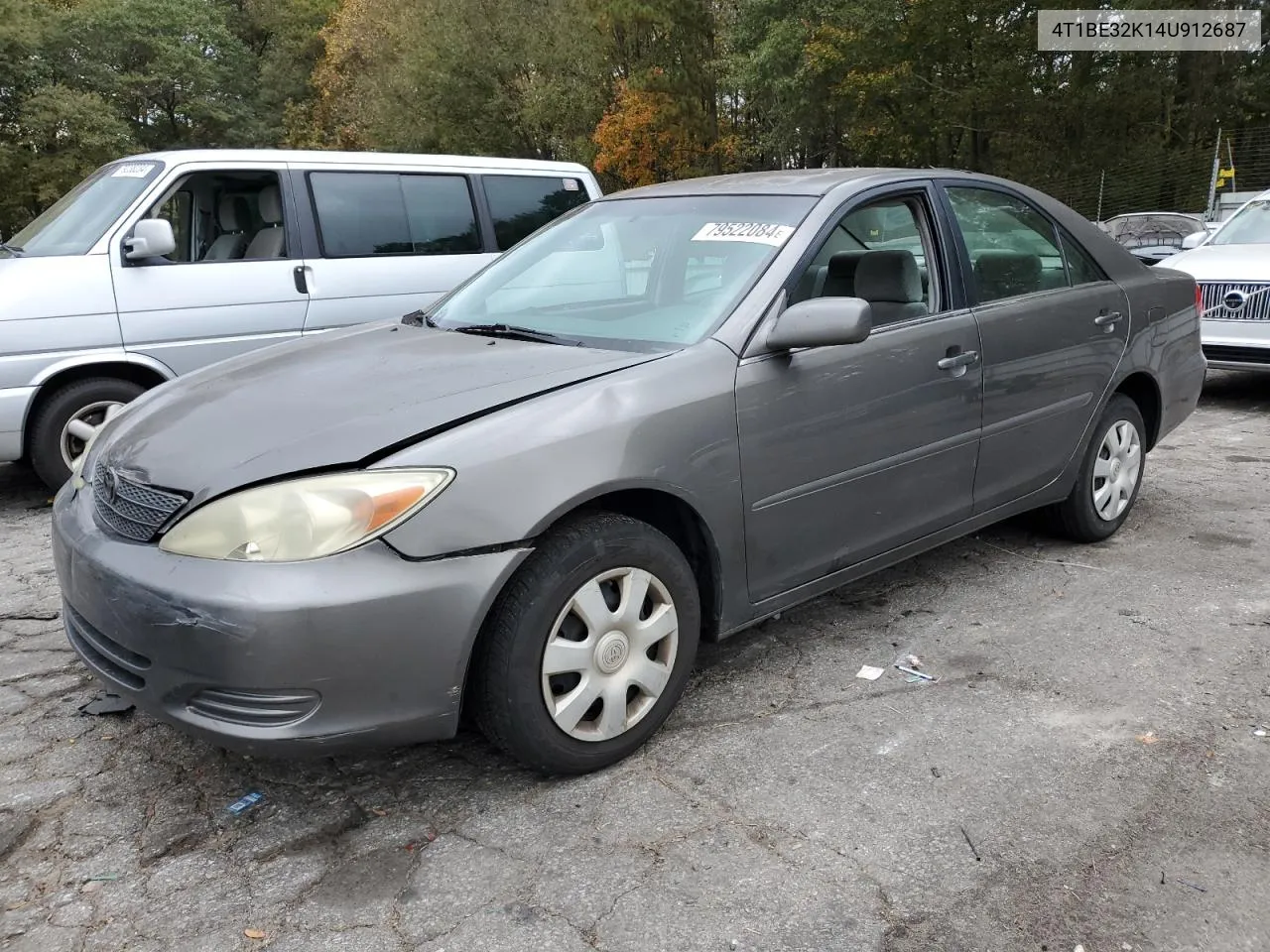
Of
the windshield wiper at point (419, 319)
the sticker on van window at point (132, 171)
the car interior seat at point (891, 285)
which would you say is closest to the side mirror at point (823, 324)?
the car interior seat at point (891, 285)

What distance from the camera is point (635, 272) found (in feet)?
11.6

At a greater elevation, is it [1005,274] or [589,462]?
[1005,274]

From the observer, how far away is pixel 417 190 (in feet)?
22.3

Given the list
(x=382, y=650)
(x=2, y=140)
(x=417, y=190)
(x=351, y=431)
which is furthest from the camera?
(x=2, y=140)

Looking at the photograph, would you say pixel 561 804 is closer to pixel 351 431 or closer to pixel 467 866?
pixel 467 866

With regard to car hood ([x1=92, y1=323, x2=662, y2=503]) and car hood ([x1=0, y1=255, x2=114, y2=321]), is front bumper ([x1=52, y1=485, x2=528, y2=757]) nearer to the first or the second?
car hood ([x1=92, y1=323, x2=662, y2=503])

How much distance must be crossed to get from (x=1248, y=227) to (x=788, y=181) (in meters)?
6.79

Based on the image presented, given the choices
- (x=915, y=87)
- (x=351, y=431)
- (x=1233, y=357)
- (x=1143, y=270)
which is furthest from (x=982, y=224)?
(x=915, y=87)

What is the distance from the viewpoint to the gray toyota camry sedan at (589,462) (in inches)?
89.2

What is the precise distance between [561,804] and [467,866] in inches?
12.9

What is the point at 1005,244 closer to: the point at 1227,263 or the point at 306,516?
the point at 306,516

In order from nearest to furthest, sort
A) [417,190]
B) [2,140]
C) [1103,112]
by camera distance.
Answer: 1. [417,190]
2. [1103,112]
3. [2,140]

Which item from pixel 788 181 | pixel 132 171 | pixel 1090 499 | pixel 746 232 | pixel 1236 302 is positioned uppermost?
pixel 132 171

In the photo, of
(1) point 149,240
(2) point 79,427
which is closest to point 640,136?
(1) point 149,240
